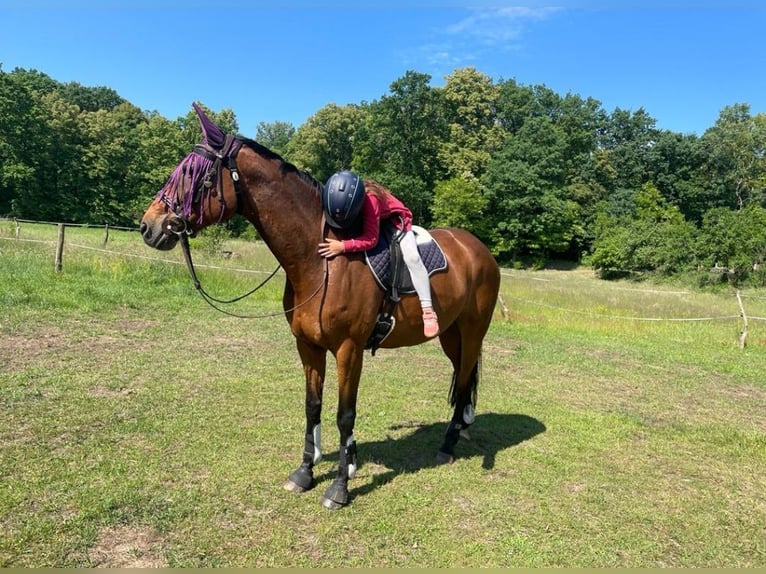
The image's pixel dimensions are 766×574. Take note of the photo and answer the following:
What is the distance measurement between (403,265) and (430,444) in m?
2.00

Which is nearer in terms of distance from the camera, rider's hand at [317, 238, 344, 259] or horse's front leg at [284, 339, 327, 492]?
rider's hand at [317, 238, 344, 259]

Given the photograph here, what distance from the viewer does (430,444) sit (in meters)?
4.73

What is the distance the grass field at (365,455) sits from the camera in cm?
302

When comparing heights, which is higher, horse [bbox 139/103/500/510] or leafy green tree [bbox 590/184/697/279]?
leafy green tree [bbox 590/184/697/279]

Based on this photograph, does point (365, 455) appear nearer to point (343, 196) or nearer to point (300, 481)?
point (300, 481)

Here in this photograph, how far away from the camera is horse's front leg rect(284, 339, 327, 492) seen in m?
3.66

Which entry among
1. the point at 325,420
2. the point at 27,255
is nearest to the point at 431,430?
the point at 325,420

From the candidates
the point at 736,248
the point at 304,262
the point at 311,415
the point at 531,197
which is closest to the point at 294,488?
the point at 311,415

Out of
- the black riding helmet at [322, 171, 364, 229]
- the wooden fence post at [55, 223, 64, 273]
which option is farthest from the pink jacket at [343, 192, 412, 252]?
the wooden fence post at [55, 223, 64, 273]

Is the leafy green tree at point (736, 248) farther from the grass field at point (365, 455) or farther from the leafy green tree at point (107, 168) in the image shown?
the leafy green tree at point (107, 168)

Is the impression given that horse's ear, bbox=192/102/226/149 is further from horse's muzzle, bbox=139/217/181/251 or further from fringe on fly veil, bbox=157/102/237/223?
horse's muzzle, bbox=139/217/181/251

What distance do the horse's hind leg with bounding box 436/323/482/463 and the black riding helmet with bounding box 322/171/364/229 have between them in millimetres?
1934

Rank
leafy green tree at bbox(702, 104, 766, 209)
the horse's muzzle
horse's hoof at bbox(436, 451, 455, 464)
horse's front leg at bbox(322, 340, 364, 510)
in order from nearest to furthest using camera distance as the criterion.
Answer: the horse's muzzle → horse's front leg at bbox(322, 340, 364, 510) → horse's hoof at bbox(436, 451, 455, 464) → leafy green tree at bbox(702, 104, 766, 209)

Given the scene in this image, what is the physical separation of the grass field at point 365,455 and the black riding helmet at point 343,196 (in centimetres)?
207
